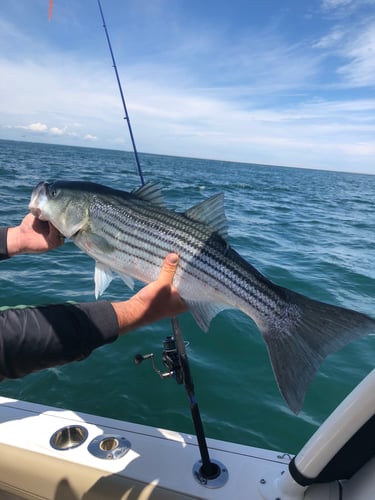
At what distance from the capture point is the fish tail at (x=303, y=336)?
2.31m

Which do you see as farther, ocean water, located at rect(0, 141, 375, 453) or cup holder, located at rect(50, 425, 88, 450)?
ocean water, located at rect(0, 141, 375, 453)

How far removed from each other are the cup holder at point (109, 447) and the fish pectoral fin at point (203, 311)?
3.45ft

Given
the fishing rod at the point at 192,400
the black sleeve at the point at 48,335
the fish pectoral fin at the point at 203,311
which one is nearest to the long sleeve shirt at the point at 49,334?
the black sleeve at the point at 48,335

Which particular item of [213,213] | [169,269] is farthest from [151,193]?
[169,269]

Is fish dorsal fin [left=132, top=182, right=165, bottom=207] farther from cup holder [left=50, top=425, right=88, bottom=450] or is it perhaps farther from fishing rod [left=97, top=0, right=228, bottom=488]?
cup holder [left=50, top=425, right=88, bottom=450]

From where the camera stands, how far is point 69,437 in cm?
289

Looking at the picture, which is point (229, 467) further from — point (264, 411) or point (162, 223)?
point (264, 411)

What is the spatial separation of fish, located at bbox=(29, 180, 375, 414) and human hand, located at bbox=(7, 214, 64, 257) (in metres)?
0.13

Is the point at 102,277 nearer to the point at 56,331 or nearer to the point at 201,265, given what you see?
the point at 201,265

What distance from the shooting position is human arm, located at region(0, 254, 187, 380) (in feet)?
6.61

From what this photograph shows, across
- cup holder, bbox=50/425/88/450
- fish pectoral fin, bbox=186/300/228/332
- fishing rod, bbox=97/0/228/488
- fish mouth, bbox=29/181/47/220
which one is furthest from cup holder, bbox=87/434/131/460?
fish mouth, bbox=29/181/47/220

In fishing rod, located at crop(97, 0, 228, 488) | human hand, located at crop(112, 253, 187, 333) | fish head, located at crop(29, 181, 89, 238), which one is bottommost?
fishing rod, located at crop(97, 0, 228, 488)

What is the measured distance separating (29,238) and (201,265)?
1815mm

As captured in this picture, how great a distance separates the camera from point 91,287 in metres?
8.80
